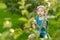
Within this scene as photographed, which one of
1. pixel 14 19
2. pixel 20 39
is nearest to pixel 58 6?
pixel 20 39

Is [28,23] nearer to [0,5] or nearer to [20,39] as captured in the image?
[0,5]

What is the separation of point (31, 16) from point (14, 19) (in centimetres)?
828

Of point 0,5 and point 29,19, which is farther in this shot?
point 29,19

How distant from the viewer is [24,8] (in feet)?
Result: 5.87

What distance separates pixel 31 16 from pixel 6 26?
0.76 meters

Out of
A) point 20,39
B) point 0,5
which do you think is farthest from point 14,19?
point 0,5

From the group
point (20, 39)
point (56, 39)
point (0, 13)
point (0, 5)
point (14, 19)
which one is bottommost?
point (56, 39)

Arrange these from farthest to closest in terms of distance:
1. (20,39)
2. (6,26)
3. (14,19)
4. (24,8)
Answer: (14,19), (20,39), (24,8), (6,26)

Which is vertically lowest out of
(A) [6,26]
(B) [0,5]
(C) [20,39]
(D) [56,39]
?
(D) [56,39]

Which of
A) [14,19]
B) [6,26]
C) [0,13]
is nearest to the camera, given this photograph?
[6,26]

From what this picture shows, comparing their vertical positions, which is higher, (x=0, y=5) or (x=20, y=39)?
(x=20, y=39)

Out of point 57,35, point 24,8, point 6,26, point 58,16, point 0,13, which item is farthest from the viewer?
point 0,13

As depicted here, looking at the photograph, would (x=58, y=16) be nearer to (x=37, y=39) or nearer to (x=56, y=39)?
(x=37, y=39)

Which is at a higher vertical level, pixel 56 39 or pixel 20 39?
pixel 20 39
